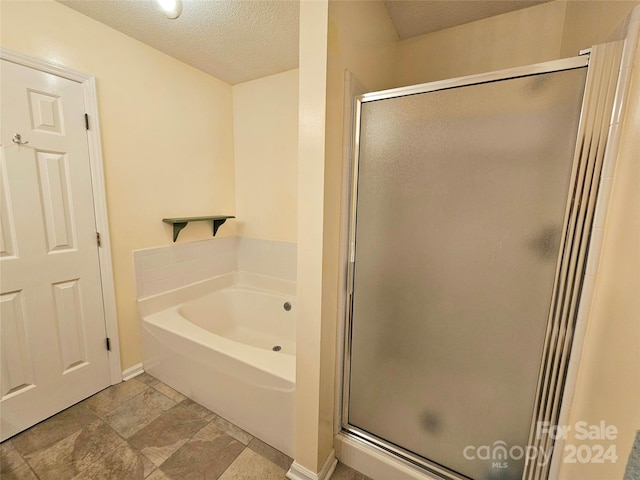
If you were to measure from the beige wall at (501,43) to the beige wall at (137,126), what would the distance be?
1.70 metres

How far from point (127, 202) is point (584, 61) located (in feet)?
8.07

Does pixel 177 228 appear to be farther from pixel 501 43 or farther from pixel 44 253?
pixel 501 43

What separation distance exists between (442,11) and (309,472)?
2.59m

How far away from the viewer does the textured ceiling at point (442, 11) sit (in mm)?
1408

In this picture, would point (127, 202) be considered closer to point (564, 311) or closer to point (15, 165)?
point (15, 165)

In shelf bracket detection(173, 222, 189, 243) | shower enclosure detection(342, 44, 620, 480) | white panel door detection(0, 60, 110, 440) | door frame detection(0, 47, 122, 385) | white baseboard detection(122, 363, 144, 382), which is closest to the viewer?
shower enclosure detection(342, 44, 620, 480)

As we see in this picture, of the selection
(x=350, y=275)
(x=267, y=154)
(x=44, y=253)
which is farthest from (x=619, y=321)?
(x=44, y=253)

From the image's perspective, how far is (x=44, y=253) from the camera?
59.1 inches

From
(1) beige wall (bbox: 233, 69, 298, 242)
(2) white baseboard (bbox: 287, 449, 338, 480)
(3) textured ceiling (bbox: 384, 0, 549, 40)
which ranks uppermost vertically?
(3) textured ceiling (bbox: 384, 0, 549, 40)

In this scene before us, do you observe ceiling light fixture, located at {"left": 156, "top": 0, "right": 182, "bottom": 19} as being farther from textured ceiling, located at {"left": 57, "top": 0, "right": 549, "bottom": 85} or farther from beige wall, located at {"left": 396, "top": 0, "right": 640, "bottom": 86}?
beige wall, located at {"left": 396, "top": 0, "right": 640, "bottom": 86}

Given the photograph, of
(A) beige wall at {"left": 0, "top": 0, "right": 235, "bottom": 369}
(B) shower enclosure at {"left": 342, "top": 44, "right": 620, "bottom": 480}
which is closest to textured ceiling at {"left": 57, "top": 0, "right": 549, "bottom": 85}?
(A) beige wall at {"left": 0, "top": 0, "right": 235, "bottom": 369}

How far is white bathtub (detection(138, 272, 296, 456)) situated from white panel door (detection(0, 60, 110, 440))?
40 centimetres

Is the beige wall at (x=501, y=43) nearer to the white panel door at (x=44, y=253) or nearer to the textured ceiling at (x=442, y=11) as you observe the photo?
the textured ceiling at (x=442, y=11)

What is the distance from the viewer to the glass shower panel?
0.87 metres
